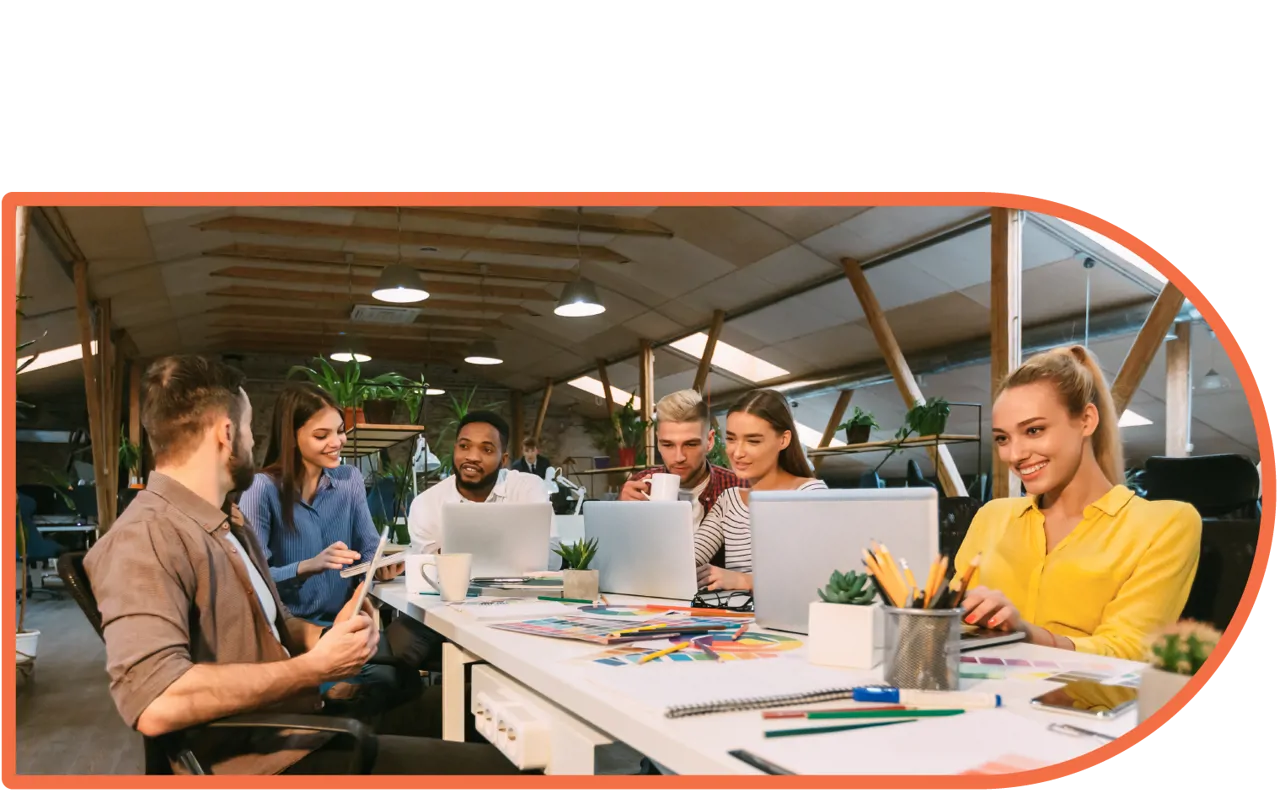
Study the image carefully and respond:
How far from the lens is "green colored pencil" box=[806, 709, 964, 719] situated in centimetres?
109

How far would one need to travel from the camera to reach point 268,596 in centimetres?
175

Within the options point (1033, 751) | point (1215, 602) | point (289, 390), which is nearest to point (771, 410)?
point (1215, 602)

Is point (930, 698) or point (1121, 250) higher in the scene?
point (1121, 250)

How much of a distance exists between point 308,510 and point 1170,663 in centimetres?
280

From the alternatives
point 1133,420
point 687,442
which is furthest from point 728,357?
point 1133,420

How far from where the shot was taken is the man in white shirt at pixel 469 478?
12.0 ft

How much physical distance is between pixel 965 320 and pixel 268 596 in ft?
→ 11.9

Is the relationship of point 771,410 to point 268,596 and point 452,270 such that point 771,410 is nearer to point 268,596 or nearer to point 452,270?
point 452,270

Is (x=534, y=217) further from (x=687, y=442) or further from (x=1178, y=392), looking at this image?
(x=1178, y=392)

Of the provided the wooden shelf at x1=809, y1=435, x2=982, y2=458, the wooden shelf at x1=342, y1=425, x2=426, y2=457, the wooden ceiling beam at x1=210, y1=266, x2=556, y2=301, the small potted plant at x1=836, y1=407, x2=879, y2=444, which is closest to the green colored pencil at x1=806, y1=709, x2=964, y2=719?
the wooden ceiling beam at x1=210, y1=266, x2=556, y2=301

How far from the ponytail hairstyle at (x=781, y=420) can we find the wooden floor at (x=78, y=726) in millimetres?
1641

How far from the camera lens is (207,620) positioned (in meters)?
1.48

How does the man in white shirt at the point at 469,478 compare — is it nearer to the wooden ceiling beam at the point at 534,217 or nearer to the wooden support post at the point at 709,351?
the wooden support post at the point at 709,351

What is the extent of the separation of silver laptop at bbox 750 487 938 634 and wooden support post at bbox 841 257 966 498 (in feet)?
9.20
